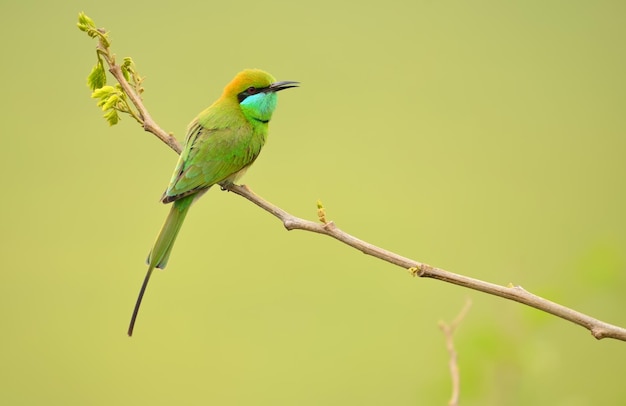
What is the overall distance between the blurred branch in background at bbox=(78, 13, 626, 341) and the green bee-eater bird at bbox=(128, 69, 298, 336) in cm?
6

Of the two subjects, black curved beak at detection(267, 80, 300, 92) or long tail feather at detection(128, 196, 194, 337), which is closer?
long tail feather at detection(128, 196, 194, 337)

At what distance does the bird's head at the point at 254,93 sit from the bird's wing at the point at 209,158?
49 millimetres

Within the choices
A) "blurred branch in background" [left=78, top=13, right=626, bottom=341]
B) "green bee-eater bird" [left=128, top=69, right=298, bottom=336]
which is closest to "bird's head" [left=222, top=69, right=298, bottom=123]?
"green bee-eater bird" [left=128, top=69, right=298, bottom=336]

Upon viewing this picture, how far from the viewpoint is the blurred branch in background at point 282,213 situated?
0.97 m

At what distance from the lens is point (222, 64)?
5199 millimetres

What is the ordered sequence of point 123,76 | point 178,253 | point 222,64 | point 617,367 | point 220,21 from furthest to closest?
point 220,21 → point 222,64 → point 178,253 → point 617,367 → point 123,76

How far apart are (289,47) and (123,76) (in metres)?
3.94

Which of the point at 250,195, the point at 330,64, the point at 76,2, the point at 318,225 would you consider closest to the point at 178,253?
the point at 330,64

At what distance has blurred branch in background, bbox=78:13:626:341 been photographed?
38.0 inches

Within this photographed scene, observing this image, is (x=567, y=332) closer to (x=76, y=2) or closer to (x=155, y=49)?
(x=155, y=49)

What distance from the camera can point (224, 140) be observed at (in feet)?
5.78

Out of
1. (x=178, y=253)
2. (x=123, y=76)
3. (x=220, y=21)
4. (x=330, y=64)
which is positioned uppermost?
(x=220, y=21)

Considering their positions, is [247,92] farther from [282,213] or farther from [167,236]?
[282,213]

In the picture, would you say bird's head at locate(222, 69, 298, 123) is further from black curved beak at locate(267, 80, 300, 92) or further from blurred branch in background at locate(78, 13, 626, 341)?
blurred branch in background at locate(78, 13, 626, 341)
